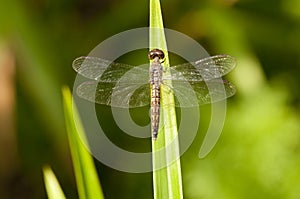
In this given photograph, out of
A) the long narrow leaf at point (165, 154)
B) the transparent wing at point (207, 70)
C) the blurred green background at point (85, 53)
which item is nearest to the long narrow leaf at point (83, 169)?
the long narrow leaf at point (165, 154)

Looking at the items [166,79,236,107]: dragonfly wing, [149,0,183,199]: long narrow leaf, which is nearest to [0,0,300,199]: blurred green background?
[166,79,236,107]: dragonfly wing

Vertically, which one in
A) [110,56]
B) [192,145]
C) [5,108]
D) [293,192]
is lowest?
[293,192]

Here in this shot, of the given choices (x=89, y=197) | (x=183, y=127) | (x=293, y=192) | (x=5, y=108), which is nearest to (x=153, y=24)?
(x=89, y=197)

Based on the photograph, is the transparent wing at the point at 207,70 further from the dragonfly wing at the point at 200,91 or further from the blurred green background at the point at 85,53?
the blurred green background at the point at 85,53

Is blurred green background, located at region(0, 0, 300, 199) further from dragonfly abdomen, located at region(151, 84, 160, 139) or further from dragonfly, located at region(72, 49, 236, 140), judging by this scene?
dragonfly abdomen, located at region(151, 84, 160, 139)

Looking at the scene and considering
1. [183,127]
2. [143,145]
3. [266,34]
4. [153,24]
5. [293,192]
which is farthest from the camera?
[266,34]

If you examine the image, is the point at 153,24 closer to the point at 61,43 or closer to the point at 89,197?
the point at 89,197

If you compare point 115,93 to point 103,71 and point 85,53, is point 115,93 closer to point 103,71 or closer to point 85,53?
point 103,71
